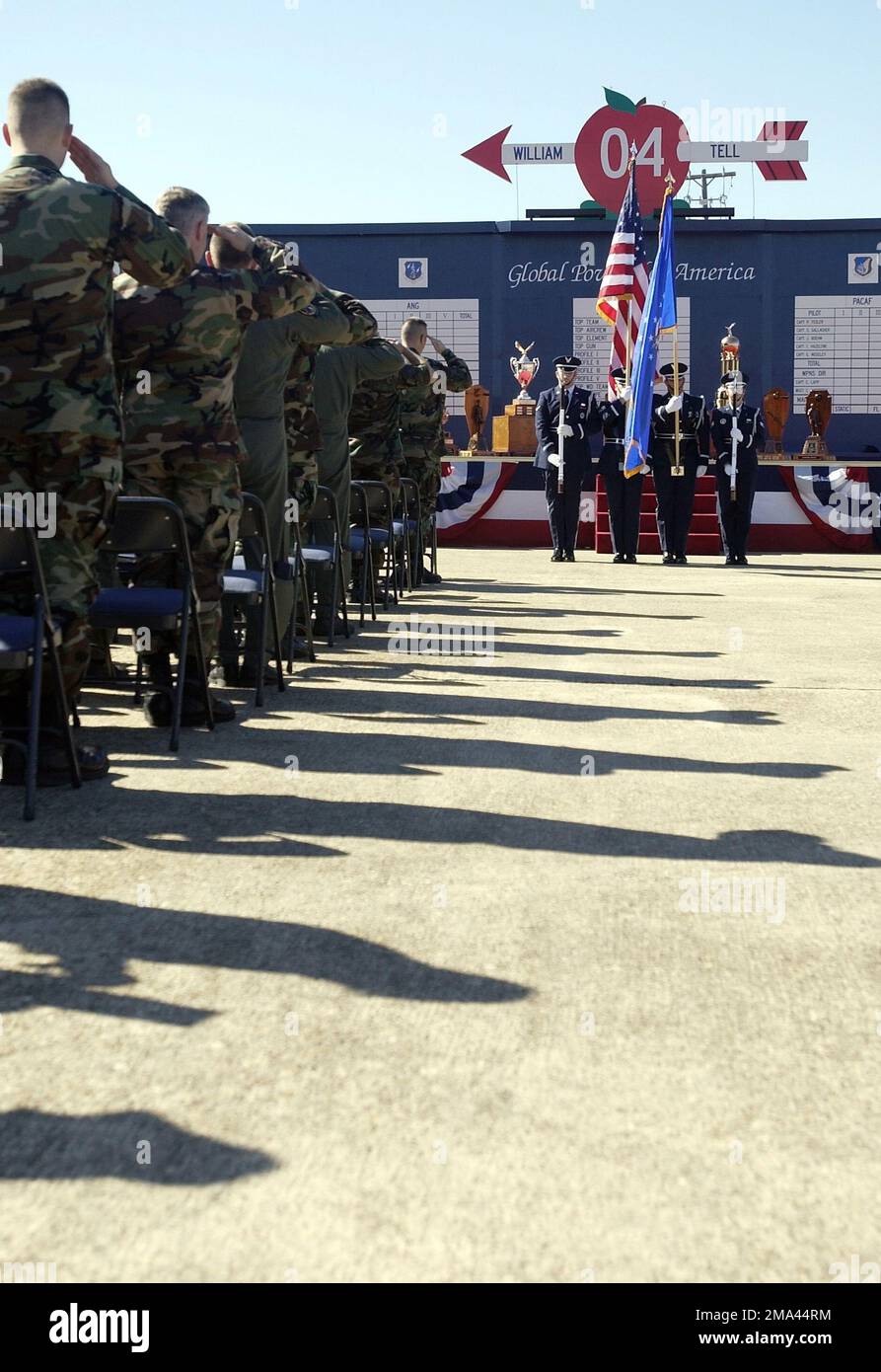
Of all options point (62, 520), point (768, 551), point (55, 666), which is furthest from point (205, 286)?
point (768, 551)

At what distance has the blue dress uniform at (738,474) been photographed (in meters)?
17.2

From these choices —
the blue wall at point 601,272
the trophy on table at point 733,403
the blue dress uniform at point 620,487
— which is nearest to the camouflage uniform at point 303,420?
the blue dress uniform at point 620,487

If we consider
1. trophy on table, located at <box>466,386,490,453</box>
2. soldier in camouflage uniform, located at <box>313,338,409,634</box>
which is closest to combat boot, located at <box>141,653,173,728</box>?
soldier in camouflage uniform, located at <box>313,338,409,634</box>

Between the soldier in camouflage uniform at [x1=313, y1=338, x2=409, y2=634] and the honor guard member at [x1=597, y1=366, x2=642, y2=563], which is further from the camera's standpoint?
the honor guard member at [x1=597, y1=366, x2=642, y2=563]

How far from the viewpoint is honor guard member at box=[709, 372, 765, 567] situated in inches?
679

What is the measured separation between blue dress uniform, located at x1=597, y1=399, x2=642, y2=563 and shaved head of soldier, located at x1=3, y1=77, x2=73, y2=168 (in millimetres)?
13069

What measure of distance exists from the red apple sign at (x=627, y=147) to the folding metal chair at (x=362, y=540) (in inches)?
602

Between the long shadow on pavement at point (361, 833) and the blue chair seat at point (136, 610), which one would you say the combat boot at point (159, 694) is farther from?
the long shadow on pavement at point (361, 833)

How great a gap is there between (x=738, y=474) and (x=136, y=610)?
516 inches

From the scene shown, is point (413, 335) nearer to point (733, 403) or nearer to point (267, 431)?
point (267, 431)

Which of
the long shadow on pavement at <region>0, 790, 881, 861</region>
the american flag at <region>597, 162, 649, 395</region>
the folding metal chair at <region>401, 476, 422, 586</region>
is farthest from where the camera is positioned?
the american flag at <region>597, 162, 649, 395</region>

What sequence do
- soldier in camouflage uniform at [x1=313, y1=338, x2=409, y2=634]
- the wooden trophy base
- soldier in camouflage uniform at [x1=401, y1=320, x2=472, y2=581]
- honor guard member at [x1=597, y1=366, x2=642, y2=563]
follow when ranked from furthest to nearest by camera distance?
the wooden trophy base → honor guard member at [x1=597, y1=366, x2=642, y2=563] → soldier in camouflage uniform at [x1=401, y1=320, x2=472, y2=581] → soldier in camouflage uniform at [x1=313, y1=338, x2=409, y2=634]

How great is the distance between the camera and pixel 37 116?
4.54m

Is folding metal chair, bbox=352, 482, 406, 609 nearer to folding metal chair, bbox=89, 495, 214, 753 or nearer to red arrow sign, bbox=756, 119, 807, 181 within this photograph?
folding metal chair, bbox=89, 495, 214, 753
